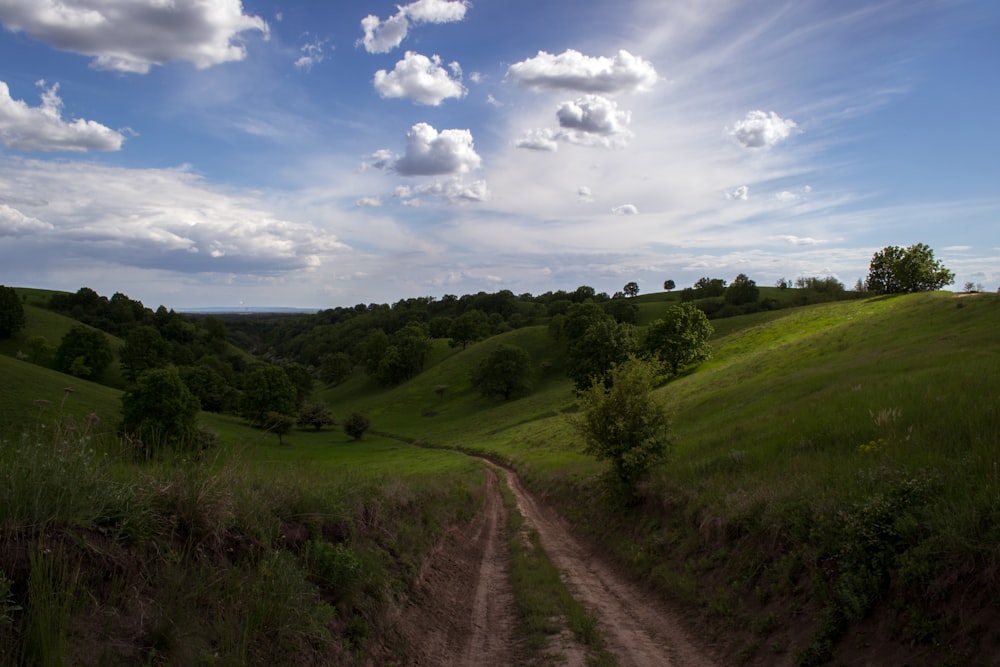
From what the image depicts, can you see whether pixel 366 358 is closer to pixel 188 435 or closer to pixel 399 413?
pixel 399 413

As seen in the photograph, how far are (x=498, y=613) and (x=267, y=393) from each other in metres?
73.2

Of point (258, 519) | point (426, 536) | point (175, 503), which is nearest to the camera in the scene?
point (175, 503)

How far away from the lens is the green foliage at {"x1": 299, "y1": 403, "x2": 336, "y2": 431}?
81.9m

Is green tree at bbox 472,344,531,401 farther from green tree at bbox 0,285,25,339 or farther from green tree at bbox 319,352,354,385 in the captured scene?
green tree at bbox 0,285,25,339

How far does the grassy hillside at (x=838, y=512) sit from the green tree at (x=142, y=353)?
85.6 m

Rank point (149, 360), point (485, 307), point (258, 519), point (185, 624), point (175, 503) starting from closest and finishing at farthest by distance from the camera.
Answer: point (185, 624), point (175, 503), point (258, 519), point (149, 360), point (485, 307)

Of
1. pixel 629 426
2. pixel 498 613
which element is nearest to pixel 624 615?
pixel 498 613

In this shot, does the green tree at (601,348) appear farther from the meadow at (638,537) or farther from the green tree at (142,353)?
the green tree at (142,353)

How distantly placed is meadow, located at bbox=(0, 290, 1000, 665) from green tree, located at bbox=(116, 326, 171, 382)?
9020cm

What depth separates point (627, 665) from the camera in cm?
848

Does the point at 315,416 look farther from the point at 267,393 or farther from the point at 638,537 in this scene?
the point at 638,537

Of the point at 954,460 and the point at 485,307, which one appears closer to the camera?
the point at 954,460

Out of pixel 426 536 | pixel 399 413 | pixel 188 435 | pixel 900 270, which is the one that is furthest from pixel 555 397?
pixel 188 435

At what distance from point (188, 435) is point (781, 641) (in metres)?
9.77
